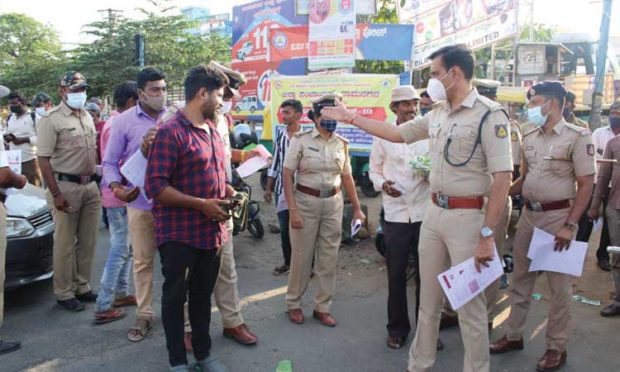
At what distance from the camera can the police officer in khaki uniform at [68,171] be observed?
4.34m

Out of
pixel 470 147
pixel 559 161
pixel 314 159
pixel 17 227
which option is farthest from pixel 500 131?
pixel 17 227

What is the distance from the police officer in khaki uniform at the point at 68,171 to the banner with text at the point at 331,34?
426 cm

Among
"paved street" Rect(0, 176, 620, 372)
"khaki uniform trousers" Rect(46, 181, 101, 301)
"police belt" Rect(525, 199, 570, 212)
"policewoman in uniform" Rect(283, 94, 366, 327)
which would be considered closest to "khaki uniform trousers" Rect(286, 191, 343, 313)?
"policewoman in uniform" Rect(283, 94, 366, 327)

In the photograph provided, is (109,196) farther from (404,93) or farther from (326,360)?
(404,93)

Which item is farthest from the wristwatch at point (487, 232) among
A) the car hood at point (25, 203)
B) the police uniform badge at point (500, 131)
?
the car hood at point (25, 203)

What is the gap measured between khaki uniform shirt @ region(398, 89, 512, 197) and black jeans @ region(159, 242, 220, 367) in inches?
56.3

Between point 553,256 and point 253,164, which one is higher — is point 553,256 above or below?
below

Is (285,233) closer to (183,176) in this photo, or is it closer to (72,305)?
(72,305)

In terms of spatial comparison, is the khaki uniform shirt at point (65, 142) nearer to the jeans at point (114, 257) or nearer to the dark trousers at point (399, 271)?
the jeans at point (114, 257)

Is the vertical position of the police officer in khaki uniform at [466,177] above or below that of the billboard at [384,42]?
below

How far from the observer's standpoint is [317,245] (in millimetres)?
4348

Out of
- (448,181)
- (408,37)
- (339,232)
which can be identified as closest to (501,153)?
(448,181)

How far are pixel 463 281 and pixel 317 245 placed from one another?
168 cm

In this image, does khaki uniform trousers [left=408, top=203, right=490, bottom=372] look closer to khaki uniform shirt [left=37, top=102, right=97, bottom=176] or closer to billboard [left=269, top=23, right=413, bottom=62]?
khaki uniform shirt [left=37, top=102, right=97, bottom=176]
